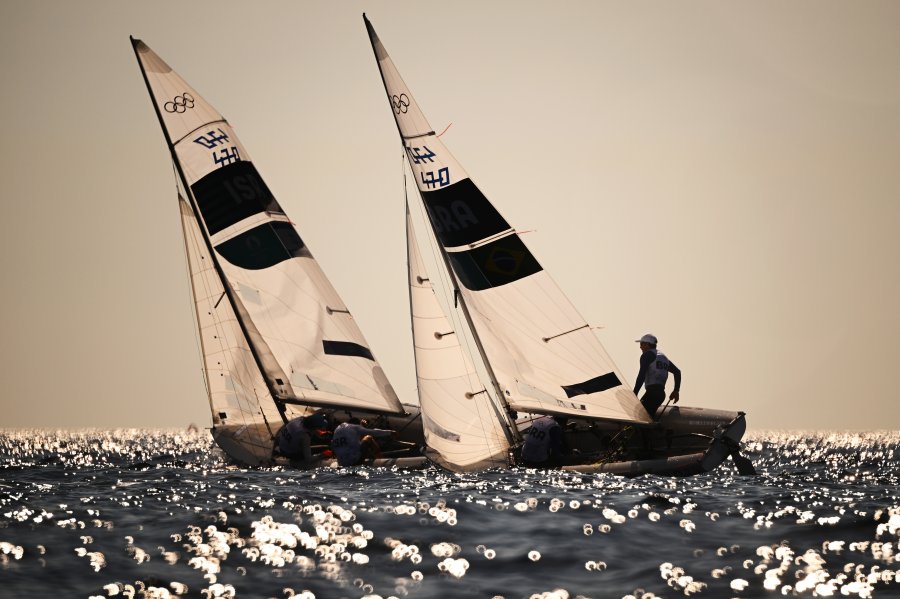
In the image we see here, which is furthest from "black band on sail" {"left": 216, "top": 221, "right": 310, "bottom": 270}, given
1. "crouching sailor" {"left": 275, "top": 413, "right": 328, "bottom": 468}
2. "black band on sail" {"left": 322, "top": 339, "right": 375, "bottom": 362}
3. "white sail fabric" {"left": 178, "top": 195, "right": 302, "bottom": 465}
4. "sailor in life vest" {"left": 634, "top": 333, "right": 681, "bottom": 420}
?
"sailor in life vest" {"left": 634, "top": 333, "right": 681, "bottom": 420}

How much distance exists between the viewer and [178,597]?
1105 cm

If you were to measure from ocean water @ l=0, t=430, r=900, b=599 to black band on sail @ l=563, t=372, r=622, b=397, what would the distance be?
3.83 m

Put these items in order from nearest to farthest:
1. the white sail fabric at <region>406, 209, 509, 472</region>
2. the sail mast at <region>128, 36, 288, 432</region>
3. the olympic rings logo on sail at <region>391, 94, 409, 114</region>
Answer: the white sail fabric at <region>406, 209, 509, 472</region>, the olympic rings logo on sail at <region>391, 94, 409, 114</region>, the sail mast at <region>128, 36, 288, 432</region>

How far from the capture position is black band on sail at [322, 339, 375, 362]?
27306 millimetres

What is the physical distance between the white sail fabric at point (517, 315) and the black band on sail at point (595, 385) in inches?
0.9

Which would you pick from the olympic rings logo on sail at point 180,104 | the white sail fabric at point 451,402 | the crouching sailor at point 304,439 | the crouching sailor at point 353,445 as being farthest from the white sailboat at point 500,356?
the olympic rings logo on sail at point 180,104

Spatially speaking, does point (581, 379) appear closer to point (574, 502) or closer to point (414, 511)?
point (574, 502)

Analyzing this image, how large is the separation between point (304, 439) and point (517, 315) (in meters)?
6.06

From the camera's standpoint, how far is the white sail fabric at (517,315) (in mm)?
23516

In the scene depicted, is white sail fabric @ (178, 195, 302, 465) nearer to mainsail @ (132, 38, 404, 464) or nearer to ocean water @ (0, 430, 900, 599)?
mainsail @ (132, 38, 404, 464)

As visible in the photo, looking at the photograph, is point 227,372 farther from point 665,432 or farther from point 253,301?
point 665,432

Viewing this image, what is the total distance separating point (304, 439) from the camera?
2530 centimetres

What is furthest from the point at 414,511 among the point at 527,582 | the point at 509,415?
the point at 509,415

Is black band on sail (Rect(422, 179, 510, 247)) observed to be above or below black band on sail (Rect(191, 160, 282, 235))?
below
